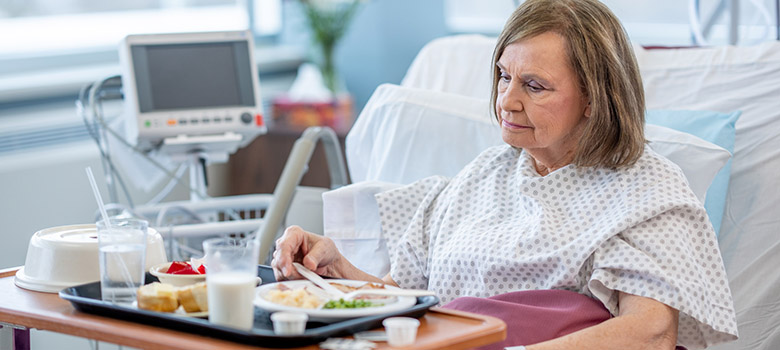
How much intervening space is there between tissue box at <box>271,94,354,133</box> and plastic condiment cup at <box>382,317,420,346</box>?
8.52 feet

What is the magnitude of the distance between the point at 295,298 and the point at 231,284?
0.14 meters

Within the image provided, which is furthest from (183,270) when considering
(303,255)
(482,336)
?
(482,336)

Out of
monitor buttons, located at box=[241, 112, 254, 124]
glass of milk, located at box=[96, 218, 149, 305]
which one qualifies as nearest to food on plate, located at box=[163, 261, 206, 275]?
glass of milk, located at box=[96, 218, 149, 305]

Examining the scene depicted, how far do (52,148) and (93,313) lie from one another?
7.12 feet

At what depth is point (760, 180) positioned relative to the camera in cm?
197

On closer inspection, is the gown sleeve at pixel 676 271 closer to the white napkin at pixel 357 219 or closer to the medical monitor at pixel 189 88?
the white napkin at pixel 357 219

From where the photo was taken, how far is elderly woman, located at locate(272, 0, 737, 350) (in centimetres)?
147

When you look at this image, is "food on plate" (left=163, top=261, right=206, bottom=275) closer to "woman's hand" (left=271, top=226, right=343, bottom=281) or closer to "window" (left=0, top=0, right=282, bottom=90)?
"woman's hand" (left=271, top=226, right=343, bottom=281)

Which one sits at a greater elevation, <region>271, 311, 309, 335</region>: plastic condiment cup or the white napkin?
<region>271, 311, 309, 335</region>: plastic condiment cup

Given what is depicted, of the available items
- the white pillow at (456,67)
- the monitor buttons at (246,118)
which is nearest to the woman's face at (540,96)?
the white pillow at (456,67)

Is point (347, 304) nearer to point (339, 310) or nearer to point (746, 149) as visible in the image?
point (339, 310)

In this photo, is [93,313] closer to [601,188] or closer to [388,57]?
[601,188]

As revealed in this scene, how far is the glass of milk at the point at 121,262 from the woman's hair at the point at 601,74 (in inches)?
29.3

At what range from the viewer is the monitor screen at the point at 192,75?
2.46 m
